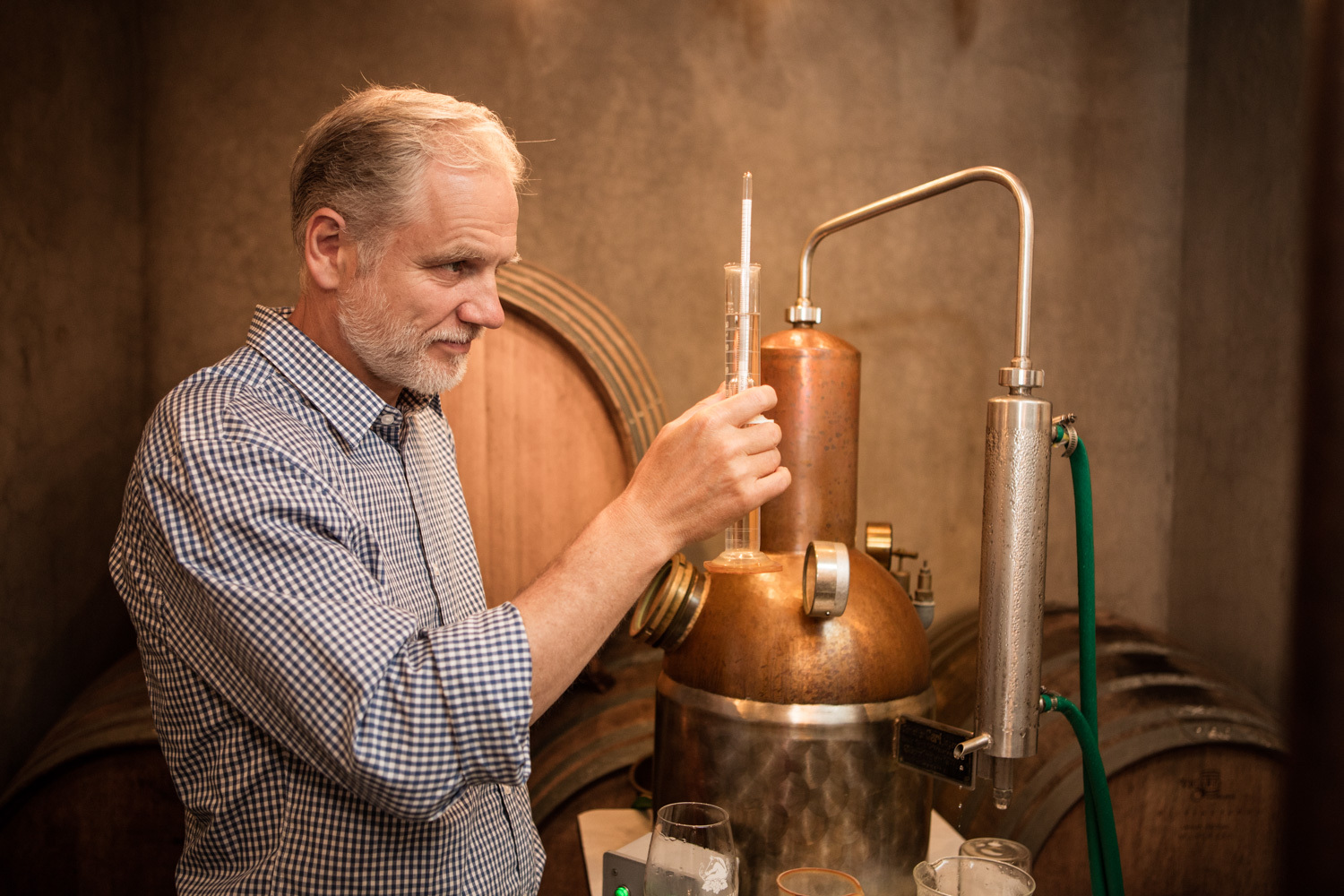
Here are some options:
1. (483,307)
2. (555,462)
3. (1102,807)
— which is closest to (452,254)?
(483,307)

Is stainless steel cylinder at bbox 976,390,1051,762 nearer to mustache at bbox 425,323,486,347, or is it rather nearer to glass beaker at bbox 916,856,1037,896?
glass beaker at bbox 916,856,1037,896

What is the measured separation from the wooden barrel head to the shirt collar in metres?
0.89

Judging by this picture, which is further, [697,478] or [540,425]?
[540,425]

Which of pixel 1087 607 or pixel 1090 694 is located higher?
pixel 1087 607

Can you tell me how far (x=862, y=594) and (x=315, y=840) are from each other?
86 centimetres

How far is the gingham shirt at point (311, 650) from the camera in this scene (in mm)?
952

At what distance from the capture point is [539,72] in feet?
8.20

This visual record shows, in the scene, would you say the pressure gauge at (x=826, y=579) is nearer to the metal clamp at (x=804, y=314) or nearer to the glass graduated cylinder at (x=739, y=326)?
the glass graduated cylinder at (x=739, y=326)

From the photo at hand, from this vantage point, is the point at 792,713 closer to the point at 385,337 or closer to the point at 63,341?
the point at 385,337

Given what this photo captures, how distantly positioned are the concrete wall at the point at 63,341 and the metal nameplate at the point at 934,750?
1925 millimetres

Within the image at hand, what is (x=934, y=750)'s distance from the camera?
1.34m

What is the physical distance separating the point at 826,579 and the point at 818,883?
40 cm

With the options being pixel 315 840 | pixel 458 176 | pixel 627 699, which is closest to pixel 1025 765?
pixel 627 699

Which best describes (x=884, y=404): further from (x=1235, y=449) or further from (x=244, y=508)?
(x=244, y=508)
